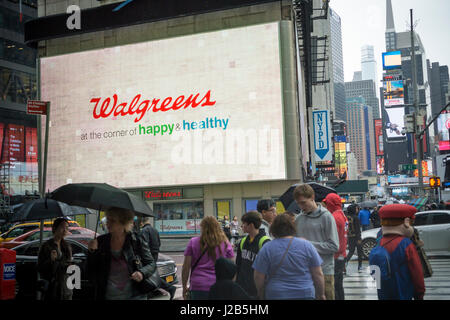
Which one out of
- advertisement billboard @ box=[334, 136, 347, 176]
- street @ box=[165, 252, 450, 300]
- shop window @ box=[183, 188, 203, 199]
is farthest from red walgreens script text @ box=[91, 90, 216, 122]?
advertisement billboard @ box=[334, 136, 347, 176]

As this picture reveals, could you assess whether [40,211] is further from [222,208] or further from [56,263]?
[222,208]

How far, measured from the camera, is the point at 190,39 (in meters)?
35.7

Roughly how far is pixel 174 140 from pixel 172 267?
79.2 feet

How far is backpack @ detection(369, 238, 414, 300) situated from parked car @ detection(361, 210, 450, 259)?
12122mm

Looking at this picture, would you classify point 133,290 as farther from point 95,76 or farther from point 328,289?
point 95,76

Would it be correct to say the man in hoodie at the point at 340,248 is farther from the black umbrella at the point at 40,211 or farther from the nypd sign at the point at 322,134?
the nypd sign at the point at 322,134

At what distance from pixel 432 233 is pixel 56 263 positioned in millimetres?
13292

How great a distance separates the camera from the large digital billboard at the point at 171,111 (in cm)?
3347

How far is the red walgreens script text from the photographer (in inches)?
1383

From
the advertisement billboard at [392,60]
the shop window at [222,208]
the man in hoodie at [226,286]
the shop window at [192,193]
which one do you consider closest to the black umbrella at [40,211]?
the man in hoodie at [226,286]

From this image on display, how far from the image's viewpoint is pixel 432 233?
53.8 ft

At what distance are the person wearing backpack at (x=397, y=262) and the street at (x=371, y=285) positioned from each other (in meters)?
4.88

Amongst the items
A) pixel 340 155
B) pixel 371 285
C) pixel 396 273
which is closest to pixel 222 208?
pixel 371 285

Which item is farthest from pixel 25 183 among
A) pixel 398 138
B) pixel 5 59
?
pixel 398 138
